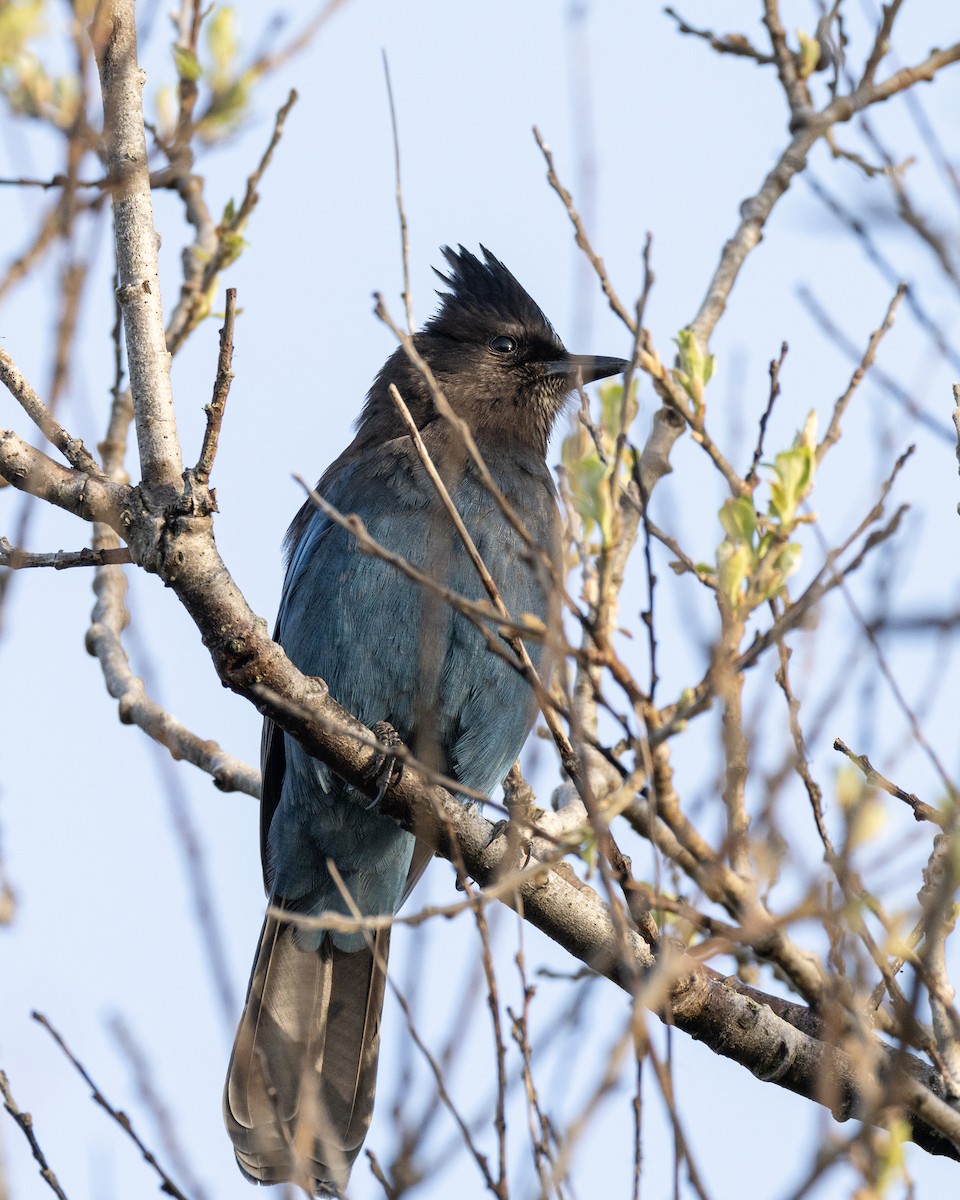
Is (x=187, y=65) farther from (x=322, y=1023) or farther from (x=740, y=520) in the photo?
(x=322, y=1023)

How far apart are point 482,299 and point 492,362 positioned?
1.15 ft

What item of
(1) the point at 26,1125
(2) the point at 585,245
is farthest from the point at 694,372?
(1) the point at 26,1125

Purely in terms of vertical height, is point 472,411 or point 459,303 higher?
point 459,303

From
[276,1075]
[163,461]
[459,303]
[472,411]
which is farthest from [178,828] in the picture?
[459,303]

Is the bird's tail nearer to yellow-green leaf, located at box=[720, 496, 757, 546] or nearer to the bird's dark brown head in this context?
the bird's dark brown head

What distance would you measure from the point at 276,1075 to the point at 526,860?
1537 mm

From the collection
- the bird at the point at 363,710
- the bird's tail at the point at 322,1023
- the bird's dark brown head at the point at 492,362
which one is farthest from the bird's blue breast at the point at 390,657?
the bird's dark brown head at the point at 492,362

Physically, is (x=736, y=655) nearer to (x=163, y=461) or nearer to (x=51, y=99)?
(x=163, y=461)

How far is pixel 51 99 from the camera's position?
18.1 ft

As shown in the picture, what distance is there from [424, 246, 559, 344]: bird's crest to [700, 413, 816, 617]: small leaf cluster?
11.5 feet

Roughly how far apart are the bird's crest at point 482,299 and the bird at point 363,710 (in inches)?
20.5

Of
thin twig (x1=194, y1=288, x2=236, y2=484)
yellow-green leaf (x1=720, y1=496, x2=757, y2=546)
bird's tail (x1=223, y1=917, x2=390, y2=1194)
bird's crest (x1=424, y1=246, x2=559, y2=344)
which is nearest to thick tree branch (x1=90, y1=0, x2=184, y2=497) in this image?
thin twig (x1=194, y1=288, x2=236, y2=484)

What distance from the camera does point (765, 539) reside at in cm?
317

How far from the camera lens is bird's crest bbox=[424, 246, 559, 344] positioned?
6.65m
